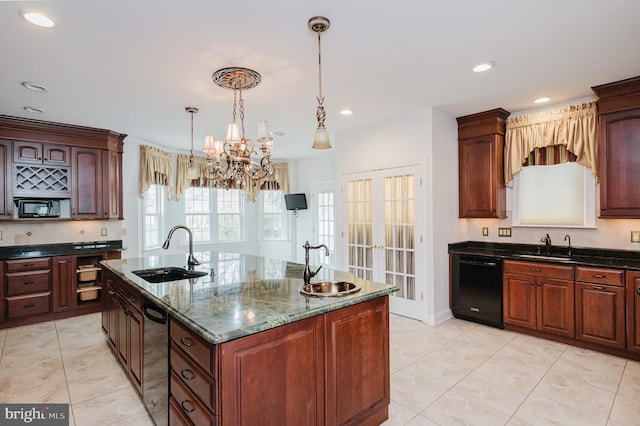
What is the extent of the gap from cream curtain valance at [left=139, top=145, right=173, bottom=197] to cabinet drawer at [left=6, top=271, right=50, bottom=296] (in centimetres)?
175

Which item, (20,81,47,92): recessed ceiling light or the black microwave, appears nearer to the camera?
(20,81,47,92): recessed ceiling light

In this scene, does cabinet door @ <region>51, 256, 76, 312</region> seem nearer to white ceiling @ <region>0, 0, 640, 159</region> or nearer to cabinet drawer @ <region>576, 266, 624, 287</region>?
white ceiling @ <region>0, 0, 640, 159</region>

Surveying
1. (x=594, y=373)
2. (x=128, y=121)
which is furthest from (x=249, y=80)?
(x=594, y=373)

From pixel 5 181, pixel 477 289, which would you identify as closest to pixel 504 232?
pixel 477 289

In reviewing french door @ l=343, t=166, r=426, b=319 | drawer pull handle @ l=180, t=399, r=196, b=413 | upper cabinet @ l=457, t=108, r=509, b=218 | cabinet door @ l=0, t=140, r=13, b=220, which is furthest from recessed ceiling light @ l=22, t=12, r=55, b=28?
upper cabinet @ l=457, t=108, r=509, b=218

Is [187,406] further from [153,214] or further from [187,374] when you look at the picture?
[153,214]

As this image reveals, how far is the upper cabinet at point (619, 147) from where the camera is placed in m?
3.26

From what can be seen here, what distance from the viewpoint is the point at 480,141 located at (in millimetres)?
4320

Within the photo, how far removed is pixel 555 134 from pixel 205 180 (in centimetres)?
574

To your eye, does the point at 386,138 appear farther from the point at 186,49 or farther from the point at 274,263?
the point at 186,49

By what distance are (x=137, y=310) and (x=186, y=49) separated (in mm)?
1955

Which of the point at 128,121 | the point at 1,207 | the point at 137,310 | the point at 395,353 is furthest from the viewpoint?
the point at 128,121

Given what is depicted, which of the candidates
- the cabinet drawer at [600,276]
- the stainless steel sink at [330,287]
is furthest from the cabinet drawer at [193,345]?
the cabinet drawer at [600,276]

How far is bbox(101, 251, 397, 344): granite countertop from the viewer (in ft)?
5.10
